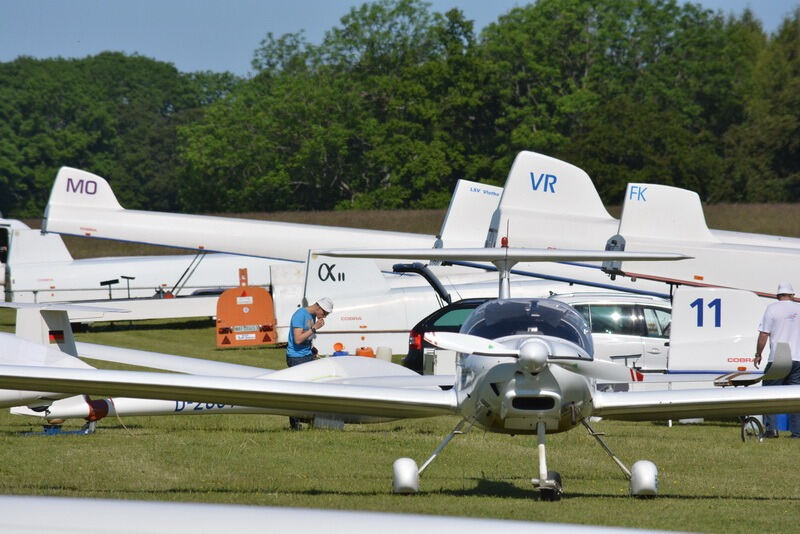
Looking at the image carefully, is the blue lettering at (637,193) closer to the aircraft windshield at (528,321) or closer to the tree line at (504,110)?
the aircraft windshield at (528,321)

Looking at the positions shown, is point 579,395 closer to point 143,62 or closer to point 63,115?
point 63,115

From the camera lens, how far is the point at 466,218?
881 inches

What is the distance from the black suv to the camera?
16828mm

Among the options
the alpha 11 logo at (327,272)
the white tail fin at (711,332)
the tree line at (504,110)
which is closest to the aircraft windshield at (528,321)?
the white tail fin at (711,332)

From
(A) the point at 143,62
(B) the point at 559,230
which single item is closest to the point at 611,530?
(B) the point at 559,230

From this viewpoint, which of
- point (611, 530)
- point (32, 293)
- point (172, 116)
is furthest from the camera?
point (172, 116)

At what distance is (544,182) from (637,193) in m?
1.88

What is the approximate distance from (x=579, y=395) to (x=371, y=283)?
1426 centimetres

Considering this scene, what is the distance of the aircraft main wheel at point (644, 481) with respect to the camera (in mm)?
8148

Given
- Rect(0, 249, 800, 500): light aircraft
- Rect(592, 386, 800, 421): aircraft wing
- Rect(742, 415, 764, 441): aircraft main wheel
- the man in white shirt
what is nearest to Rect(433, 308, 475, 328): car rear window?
the man in white shirt

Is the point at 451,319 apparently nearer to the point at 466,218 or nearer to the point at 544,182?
the point at 544,182

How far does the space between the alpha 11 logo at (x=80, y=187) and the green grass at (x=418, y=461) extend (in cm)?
1502

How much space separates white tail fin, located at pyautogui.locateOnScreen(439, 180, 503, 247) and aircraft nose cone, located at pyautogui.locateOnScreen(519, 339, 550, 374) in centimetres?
1460

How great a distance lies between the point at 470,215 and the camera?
22.4m
